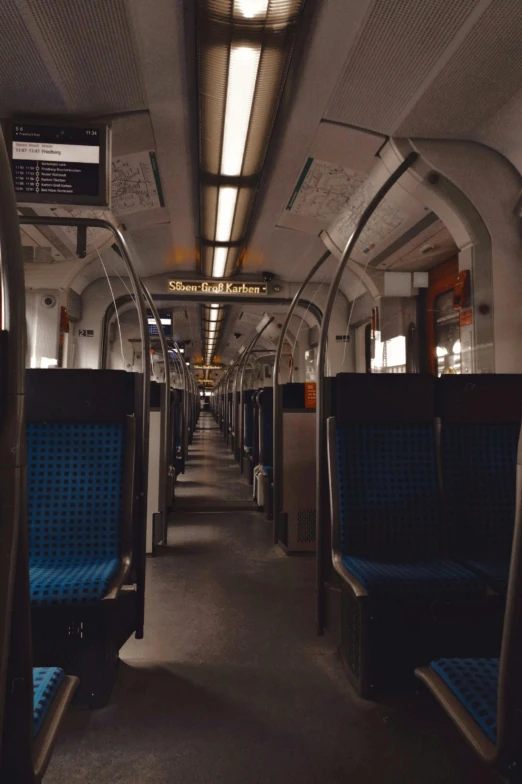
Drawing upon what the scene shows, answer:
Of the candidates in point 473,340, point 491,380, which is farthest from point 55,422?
point 473,340

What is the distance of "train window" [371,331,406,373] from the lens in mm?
6948

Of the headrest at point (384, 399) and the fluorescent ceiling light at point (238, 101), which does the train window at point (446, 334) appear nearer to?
the fluorescent ceiling light at point (238, 101)

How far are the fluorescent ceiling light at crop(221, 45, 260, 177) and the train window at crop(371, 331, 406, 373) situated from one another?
312 centimetres

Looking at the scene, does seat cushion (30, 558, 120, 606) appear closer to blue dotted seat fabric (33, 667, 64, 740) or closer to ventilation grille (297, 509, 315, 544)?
blue dotted seat fabric (33, 667, 64, 740)

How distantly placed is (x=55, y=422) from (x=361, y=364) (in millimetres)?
8876

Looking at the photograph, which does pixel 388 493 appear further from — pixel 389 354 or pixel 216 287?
pixel 216 287

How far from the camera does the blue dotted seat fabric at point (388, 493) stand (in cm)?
240

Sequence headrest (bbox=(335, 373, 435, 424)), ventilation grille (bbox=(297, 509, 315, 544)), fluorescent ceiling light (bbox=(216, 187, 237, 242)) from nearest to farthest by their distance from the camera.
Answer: headrest (bbox=(335, 373, 435, 424)) → ventilation grille (bbox=(297, 509, 315, 544)) → fluorescent ceiling light (bbox=(216, 187, 237, 242))

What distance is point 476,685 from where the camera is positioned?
4.10 feet

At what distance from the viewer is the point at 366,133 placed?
13.7 ft

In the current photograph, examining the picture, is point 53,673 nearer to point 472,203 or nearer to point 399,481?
point 399,481

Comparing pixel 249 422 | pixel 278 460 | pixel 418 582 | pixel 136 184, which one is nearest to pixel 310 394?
pixel 278 460

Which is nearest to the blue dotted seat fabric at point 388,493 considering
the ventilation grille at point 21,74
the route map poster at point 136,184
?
the ventilation grille at point 21,74

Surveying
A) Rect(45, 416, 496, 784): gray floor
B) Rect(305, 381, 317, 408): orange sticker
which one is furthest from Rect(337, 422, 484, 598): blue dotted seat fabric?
Rect(305, 381, 317, 408): orange sticker
